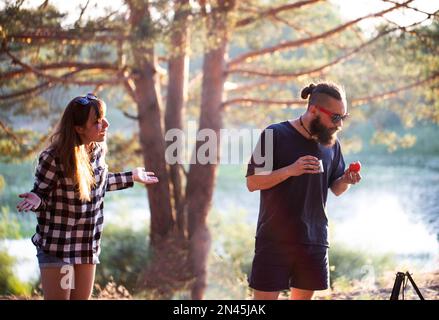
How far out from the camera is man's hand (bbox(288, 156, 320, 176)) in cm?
297

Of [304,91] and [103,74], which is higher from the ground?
[103,74]

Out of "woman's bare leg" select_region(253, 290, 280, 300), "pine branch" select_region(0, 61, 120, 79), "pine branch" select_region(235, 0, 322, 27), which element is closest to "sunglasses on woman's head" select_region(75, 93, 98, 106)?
"woman's bare leg" select_region(253, 290, 280, 300)

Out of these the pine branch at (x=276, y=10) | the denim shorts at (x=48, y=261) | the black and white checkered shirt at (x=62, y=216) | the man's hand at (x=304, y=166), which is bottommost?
the denim shorts at (x=48, y=261)

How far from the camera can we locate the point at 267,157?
3064mm

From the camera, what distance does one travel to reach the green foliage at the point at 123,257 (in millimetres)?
9008

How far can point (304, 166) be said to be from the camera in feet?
9.72

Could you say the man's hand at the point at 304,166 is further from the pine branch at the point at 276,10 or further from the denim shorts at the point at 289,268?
the pine branch at the point at 276,10

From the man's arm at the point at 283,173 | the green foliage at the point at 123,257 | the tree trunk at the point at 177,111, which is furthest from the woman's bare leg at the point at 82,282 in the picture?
the tree trunk at the point at 177,111

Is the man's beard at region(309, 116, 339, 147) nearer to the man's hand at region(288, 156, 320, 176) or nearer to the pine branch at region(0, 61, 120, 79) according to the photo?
the man's hand at region(288, 156, 320, 176)

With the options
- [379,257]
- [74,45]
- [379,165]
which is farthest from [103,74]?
[379,165]

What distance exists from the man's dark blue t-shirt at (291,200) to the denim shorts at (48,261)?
36.6 inches

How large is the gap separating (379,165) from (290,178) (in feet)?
56.0

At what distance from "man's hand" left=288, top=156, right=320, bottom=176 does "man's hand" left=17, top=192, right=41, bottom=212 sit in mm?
1121

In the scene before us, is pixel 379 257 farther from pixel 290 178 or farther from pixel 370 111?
pixel 290 178
